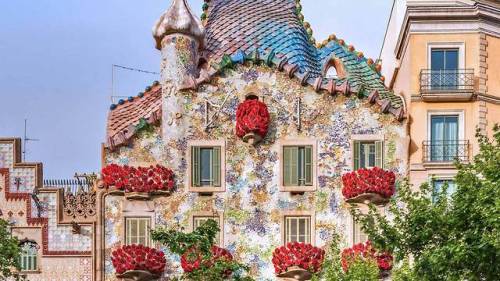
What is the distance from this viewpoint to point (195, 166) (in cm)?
4753

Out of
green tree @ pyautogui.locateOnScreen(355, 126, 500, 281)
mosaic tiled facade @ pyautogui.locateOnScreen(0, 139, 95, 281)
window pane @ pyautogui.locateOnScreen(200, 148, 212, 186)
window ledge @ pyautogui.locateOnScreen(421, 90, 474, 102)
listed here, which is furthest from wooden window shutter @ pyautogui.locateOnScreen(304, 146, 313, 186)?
green tree @ pyautogui.locateOnScreen(355, 126, 500, 281)

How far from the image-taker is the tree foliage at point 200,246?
130 feet

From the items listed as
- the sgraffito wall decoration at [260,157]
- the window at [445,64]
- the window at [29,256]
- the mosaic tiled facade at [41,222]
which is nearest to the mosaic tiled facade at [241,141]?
the sgraffito wall decoration at [260,157]

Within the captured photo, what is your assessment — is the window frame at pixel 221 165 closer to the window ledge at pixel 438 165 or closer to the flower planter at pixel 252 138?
the flower planter at pixel 252 138

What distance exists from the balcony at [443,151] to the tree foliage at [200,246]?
8359 millimetres

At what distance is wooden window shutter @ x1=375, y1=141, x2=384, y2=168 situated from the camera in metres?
47.1

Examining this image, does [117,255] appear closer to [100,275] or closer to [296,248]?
[100,275]

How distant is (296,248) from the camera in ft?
152

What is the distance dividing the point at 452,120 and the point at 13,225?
578 inches

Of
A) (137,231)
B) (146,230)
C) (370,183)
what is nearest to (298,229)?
(370,183)

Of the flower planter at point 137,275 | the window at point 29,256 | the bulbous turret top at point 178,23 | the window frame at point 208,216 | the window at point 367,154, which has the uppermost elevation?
the bulbous turret top at point 178,23

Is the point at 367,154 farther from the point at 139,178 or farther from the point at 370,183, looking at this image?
the point at 139,178

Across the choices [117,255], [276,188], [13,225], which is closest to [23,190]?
[13,225]

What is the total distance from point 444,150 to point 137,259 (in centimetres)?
1024
